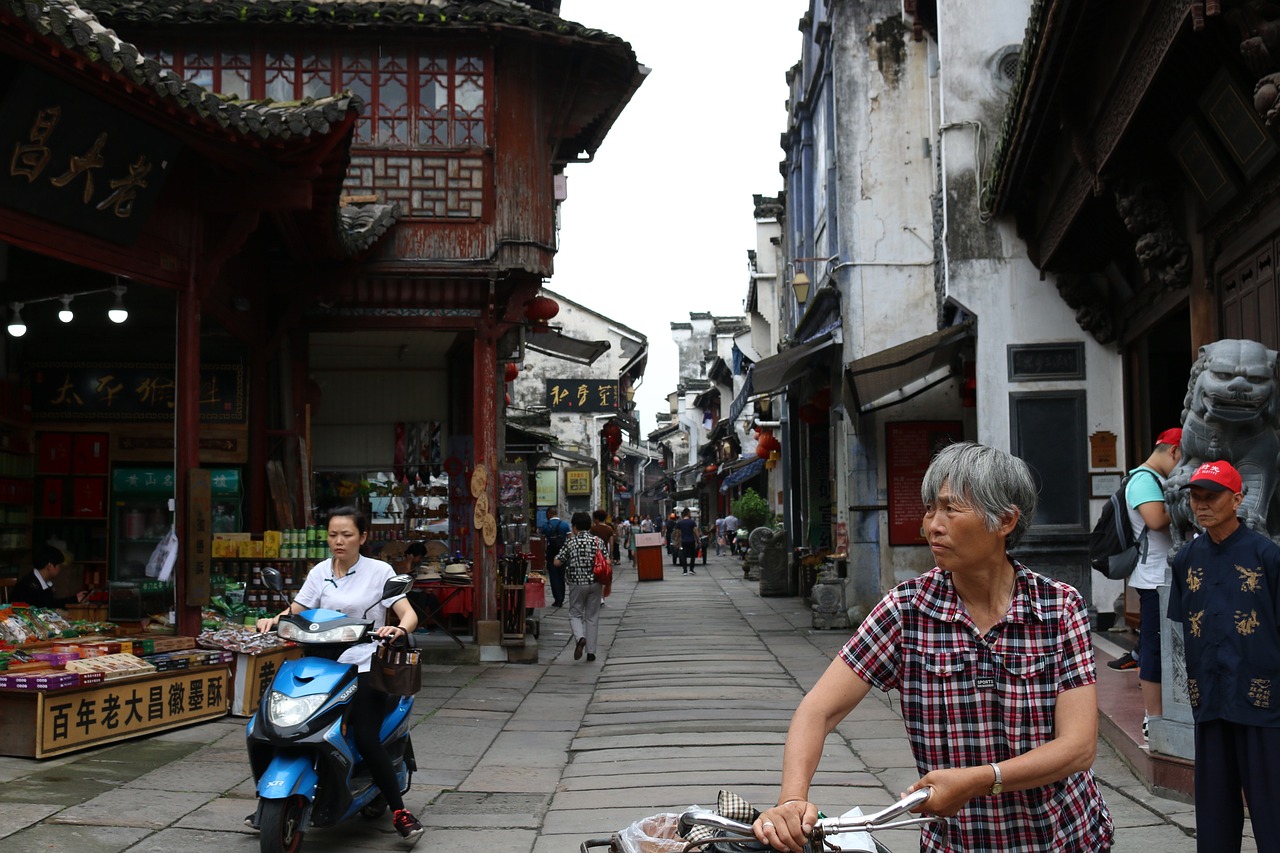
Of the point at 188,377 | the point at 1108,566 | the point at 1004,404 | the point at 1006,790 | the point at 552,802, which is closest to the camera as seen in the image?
the point at 1006,790

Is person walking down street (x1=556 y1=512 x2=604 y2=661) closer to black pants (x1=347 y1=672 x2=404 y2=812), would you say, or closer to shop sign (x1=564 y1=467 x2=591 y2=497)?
black pants (x1=347 y1=672 x2=404 y2=812)

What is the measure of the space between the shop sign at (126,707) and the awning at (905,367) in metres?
8.09

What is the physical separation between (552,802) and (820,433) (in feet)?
52.3

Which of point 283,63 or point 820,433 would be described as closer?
point 283,63

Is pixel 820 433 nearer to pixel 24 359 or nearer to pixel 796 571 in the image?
pixel 796 571

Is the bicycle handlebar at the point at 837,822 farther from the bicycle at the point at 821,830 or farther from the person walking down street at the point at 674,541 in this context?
the person walking down street at the point at 674,541

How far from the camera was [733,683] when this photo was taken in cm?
1209

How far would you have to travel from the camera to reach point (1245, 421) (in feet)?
21.8

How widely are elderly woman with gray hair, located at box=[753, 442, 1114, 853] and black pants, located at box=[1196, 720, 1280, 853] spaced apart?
2219 mm

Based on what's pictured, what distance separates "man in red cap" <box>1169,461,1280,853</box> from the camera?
4836mm

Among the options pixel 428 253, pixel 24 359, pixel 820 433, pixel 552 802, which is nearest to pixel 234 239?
pixel 428 253

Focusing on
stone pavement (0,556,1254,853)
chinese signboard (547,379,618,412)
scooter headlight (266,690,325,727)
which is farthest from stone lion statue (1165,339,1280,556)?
chinese signboard (547,379,618,412)

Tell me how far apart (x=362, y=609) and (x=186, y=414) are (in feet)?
14.4

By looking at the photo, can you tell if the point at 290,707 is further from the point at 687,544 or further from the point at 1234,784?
the point at 687,544
